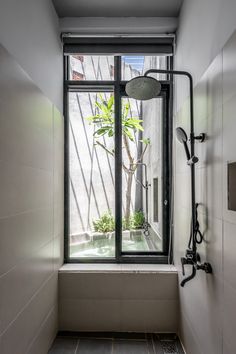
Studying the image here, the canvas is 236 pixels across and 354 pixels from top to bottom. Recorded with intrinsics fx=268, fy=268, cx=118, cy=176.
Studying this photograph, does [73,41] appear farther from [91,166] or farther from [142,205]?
[142,205]

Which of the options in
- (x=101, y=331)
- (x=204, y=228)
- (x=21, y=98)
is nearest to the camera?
(x=21, y=98)

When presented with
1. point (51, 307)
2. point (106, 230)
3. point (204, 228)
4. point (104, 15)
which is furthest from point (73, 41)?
point (51, 307)

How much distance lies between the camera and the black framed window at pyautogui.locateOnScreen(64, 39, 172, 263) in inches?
95.6

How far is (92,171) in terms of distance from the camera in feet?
8.13

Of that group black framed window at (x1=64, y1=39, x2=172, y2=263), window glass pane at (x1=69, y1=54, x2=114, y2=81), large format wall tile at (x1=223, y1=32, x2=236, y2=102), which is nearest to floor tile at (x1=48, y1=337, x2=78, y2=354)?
black framed window at (x1=64, y1=39, x2=172, y2=263)

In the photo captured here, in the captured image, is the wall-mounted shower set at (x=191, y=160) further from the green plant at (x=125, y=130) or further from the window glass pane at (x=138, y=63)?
the window glass pane at (x=138, y=63)

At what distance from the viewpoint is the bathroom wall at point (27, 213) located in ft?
4.02

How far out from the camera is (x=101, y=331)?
2.15 m

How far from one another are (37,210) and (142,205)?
1103mm

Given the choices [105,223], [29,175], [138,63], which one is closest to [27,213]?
[29,175]

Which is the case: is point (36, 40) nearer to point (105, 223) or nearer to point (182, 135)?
point (182, 135)

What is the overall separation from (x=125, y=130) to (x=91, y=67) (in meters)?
0.66

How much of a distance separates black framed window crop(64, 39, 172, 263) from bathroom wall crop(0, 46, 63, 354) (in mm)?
387

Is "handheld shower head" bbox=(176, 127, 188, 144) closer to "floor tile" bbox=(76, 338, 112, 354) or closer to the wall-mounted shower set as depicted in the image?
the wall-mounted shower set
